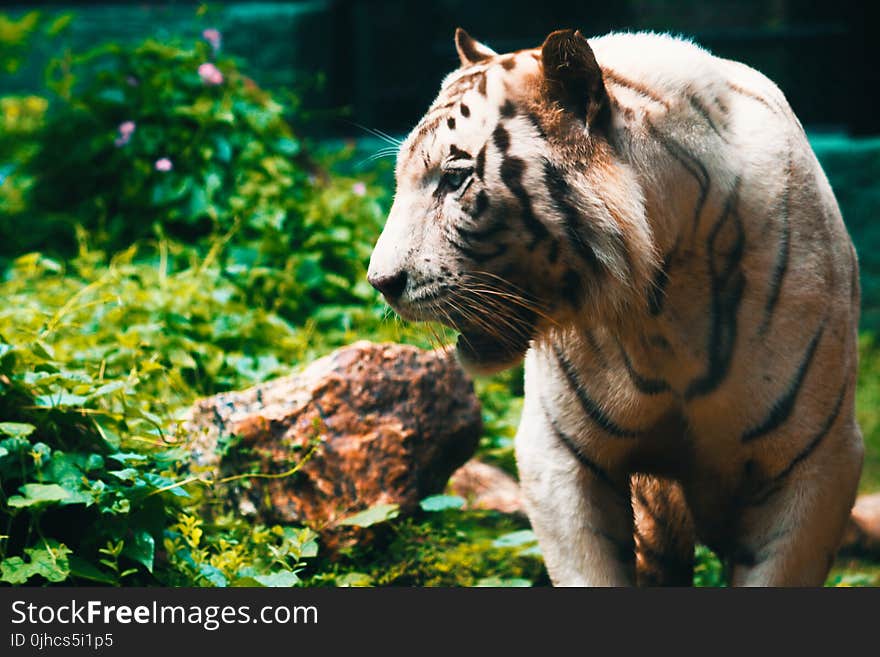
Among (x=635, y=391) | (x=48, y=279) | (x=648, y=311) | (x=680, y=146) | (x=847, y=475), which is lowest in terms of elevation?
(x=48, y=279)

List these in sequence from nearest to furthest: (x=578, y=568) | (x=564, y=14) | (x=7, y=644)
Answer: (x=7, y=644) < (x=578, y=568) < (x=564, y=14)

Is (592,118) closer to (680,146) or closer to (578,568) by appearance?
(680,146)

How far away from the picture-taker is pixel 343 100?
290 inches

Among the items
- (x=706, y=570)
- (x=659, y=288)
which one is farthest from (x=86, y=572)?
(x=706, y=570)

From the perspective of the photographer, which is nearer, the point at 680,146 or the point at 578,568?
the point at 680,146

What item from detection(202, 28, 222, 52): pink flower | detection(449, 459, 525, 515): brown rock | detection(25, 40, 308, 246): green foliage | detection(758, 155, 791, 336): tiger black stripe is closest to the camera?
detection(758, 155, 791, 336): tiger black stripe

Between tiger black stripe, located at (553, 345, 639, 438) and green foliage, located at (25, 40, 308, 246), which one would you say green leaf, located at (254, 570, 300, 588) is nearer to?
tiger black stripe, located at (553, 345, 639, 438)

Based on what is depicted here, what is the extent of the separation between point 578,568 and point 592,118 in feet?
3.82

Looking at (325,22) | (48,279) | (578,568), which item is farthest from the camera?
(325,22)

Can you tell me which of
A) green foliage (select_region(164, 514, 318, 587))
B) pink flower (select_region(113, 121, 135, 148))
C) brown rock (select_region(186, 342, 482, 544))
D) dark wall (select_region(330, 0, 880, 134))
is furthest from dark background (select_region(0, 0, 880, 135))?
green foliage (select_region(164, 514, 318, 587))

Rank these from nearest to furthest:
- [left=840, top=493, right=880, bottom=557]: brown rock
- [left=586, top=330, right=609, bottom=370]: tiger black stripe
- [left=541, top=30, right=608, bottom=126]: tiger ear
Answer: [left=541, top=30, right=608, bottom=126]: tiger ear → [left=586, top=330, right=609, bottom=370]: tiger black stripe → [left=840, top=493, right=880, bottom=557]: brown rock

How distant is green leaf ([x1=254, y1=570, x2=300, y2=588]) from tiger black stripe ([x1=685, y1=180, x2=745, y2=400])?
121cm

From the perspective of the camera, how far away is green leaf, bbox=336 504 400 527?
327 centimetres

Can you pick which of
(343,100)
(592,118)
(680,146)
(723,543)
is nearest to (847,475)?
(723,543)
